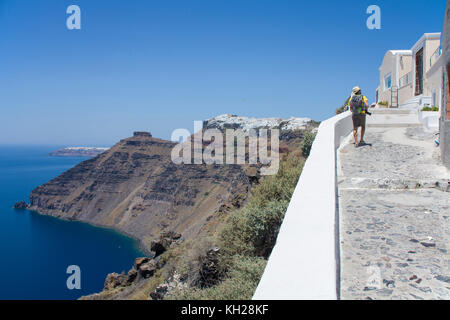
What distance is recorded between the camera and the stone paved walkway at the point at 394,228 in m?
2.31

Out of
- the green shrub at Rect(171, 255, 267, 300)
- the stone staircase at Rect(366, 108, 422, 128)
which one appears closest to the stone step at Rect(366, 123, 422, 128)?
the stone staircase at Rect(366, 108, 422, 128)

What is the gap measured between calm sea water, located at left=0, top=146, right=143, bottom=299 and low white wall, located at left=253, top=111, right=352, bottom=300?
2263 inches

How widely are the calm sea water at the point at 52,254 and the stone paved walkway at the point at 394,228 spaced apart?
2216 inches

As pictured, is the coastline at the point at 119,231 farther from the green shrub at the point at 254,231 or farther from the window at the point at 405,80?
the green shrub at the point at 254,231

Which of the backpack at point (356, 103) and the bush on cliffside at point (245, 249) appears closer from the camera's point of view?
the bush on cliffside at point (245, 249)

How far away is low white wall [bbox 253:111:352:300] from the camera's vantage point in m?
1.81

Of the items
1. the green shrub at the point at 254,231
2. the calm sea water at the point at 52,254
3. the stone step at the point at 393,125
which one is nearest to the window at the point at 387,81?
the stone step at the point at 393,125

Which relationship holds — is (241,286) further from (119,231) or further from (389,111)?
(119,231)

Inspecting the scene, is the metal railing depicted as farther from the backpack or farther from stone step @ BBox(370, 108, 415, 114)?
the backpack

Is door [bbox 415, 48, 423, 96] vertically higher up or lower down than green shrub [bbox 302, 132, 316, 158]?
higher up

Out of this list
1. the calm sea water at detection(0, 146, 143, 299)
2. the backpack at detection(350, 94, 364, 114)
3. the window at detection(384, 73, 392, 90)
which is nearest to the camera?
the backpack at detection(350, 94, 364, 114)

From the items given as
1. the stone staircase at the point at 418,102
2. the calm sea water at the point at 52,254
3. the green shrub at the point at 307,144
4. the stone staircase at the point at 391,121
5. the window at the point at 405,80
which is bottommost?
the calm sea water at the point at 52,254

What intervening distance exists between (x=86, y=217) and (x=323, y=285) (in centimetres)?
11309
